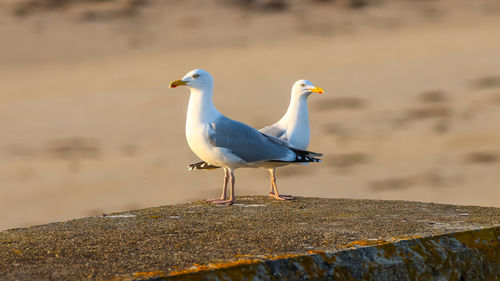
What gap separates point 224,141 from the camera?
8.91 metres

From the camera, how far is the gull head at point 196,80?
9.46 metres

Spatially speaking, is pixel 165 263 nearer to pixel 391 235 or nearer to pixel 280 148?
pixel 391 235

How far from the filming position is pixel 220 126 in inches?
356

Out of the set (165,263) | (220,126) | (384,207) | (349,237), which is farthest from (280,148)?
(165,263)

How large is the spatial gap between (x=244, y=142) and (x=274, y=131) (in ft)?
3.88

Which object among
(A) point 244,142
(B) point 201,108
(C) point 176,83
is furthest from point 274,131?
(C) point 176,83

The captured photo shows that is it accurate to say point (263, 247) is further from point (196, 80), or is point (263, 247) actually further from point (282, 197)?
point (196, 80)

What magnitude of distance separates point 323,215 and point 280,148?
2459 millimetres

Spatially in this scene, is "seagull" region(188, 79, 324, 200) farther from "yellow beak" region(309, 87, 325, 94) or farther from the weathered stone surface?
the weathered stone surface

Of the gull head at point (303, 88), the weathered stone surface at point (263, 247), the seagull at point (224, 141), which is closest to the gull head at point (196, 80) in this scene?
the seagull at point (224, 141)

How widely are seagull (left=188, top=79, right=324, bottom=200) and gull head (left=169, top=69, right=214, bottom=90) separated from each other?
3.60 ft

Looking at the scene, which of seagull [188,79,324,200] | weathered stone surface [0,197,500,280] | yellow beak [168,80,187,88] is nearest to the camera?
weathered stone surface [0,197,500,280]

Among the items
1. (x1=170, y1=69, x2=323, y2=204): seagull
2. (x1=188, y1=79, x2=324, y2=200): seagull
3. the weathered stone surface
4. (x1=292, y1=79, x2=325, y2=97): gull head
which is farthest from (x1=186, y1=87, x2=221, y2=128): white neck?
the weathered stone surface

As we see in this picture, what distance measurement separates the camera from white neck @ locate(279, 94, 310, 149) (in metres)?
9.96
